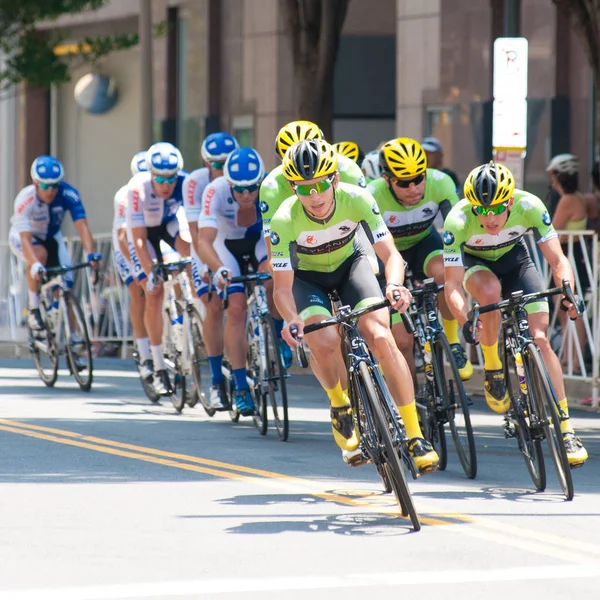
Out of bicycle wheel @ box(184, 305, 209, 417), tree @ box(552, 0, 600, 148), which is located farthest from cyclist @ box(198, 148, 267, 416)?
tree @ box(552, 0, 600, 148)

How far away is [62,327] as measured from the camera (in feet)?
51.4

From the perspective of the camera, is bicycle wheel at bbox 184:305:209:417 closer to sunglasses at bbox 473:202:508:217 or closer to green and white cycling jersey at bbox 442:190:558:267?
green and white cycling jersey at bbox 442:190:558:267

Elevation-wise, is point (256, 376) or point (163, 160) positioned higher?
point (163, 160)

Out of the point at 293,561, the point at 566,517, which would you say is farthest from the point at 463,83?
the point at 293,561

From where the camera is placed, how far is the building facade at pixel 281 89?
20172mm

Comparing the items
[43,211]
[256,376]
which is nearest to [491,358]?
[256,376]

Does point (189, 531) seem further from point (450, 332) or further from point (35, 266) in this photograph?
point (35, 266)

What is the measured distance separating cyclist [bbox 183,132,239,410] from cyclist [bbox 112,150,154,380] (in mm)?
1274

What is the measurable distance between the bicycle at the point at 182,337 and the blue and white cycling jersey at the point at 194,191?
60 cm

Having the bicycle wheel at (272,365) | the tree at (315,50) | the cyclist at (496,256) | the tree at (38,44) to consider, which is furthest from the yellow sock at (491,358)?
the tree at (38,44)

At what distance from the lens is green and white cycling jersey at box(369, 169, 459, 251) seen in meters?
11.4

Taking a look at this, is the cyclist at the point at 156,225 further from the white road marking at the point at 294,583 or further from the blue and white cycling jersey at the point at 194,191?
the white road marking at the point at 294,583

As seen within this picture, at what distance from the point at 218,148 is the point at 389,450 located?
574 centimetres

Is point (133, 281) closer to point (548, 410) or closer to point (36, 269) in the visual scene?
point (36, 269)
